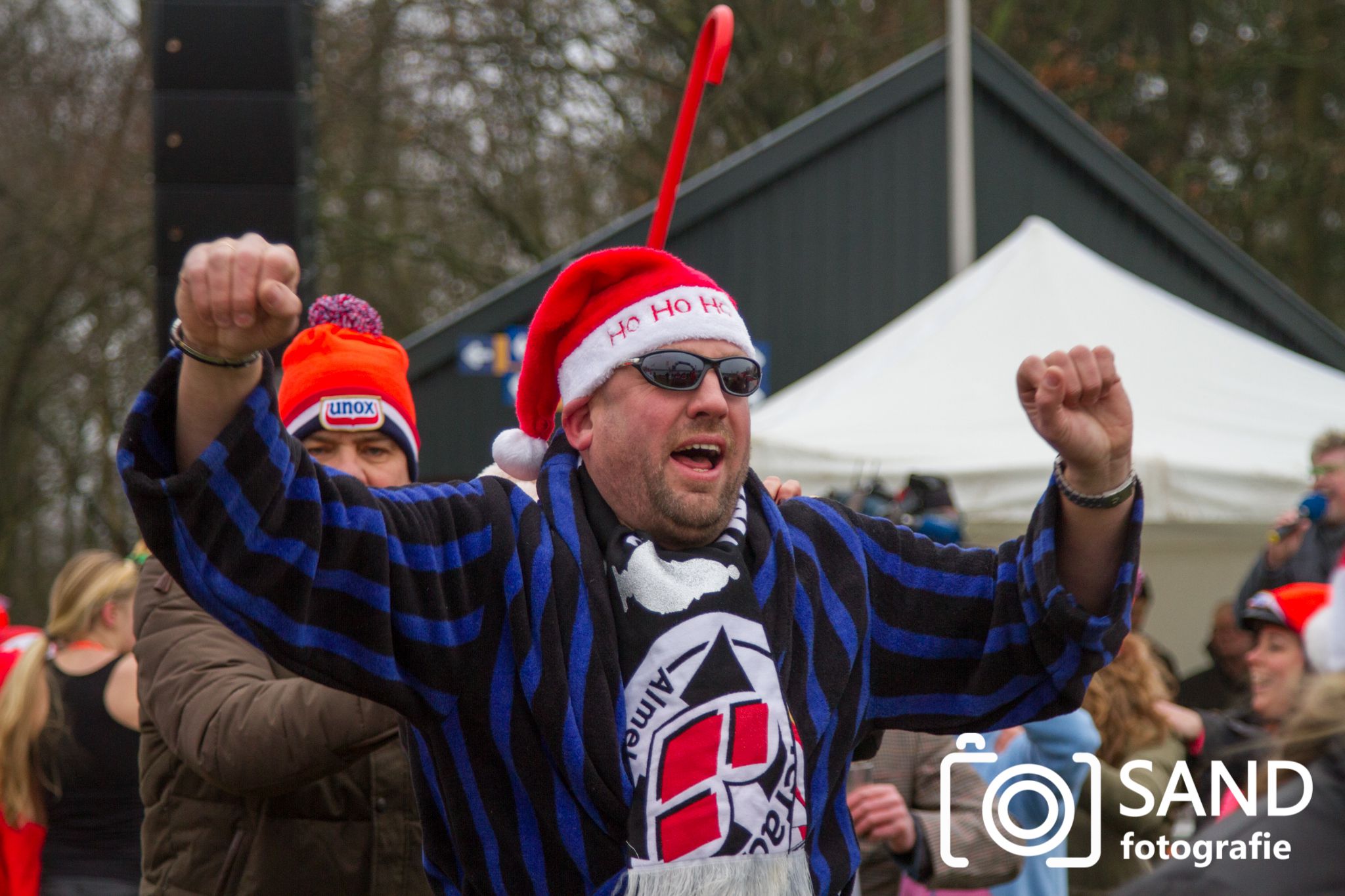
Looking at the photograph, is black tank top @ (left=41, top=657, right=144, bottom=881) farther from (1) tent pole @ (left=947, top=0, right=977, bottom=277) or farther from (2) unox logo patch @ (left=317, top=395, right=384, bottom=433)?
(1) tent pole @ (left=947, top=0, right=977, bottom=277)

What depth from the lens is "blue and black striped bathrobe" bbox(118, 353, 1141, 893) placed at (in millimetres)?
1725

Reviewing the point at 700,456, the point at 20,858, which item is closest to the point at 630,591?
the point at 700,456

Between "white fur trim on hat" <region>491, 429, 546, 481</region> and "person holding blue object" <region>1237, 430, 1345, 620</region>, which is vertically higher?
"person holding blue object" <region>1237, 430, 1345, 620</region>

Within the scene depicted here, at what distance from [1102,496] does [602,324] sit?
72cm

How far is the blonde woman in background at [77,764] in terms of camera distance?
383 cm

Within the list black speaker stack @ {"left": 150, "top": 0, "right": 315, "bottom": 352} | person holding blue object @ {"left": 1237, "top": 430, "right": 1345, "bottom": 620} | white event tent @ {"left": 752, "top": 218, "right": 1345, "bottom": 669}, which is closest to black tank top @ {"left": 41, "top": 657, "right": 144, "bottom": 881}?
black speaker stack @ {"left": 150, "top": 0, "right": 315, "bottom": 352}

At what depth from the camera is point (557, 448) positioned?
2.22 metres

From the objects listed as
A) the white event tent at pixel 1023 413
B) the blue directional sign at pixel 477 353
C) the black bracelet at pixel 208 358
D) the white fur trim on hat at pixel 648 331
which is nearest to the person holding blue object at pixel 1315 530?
the white event tent at pixel 1023 413

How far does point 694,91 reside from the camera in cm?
247

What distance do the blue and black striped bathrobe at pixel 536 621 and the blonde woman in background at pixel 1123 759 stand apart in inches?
76.8

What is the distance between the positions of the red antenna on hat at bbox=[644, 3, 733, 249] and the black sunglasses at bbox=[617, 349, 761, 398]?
38 centimetres

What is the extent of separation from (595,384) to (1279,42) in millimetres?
13190

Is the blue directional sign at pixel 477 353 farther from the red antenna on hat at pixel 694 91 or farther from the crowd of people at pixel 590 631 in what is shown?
the red antenna on hat at pixel 694 91

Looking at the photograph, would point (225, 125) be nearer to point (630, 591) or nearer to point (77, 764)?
point (77, 764)
